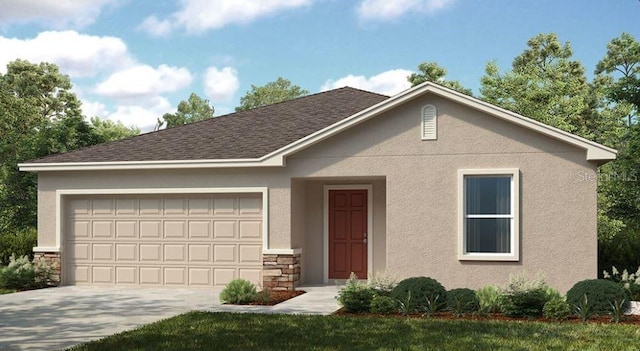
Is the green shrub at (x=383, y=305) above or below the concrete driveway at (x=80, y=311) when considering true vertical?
above

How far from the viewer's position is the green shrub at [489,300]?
12.1m

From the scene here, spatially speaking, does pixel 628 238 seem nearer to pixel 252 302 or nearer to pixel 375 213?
pixel 375 213

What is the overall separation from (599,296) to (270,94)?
51821 millimetres

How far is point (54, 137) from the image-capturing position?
93.7ft

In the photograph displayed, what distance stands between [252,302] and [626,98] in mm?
11134

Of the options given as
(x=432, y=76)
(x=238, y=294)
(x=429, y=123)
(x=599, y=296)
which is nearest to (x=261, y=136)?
(x=429, y=123)

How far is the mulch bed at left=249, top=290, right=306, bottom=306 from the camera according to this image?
13.9 meters

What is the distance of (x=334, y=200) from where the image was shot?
1756cm

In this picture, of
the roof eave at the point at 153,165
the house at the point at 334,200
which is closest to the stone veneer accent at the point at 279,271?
the house at the point at 334,200

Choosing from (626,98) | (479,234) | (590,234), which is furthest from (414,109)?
(626,98)

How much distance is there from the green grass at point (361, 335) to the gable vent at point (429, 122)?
468 cm

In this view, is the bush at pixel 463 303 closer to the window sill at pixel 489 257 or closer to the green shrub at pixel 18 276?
the window sill at pixel 489 257

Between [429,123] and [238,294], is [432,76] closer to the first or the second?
[429,123]

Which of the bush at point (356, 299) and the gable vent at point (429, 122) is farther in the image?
the gable vent at point (429, 122)
